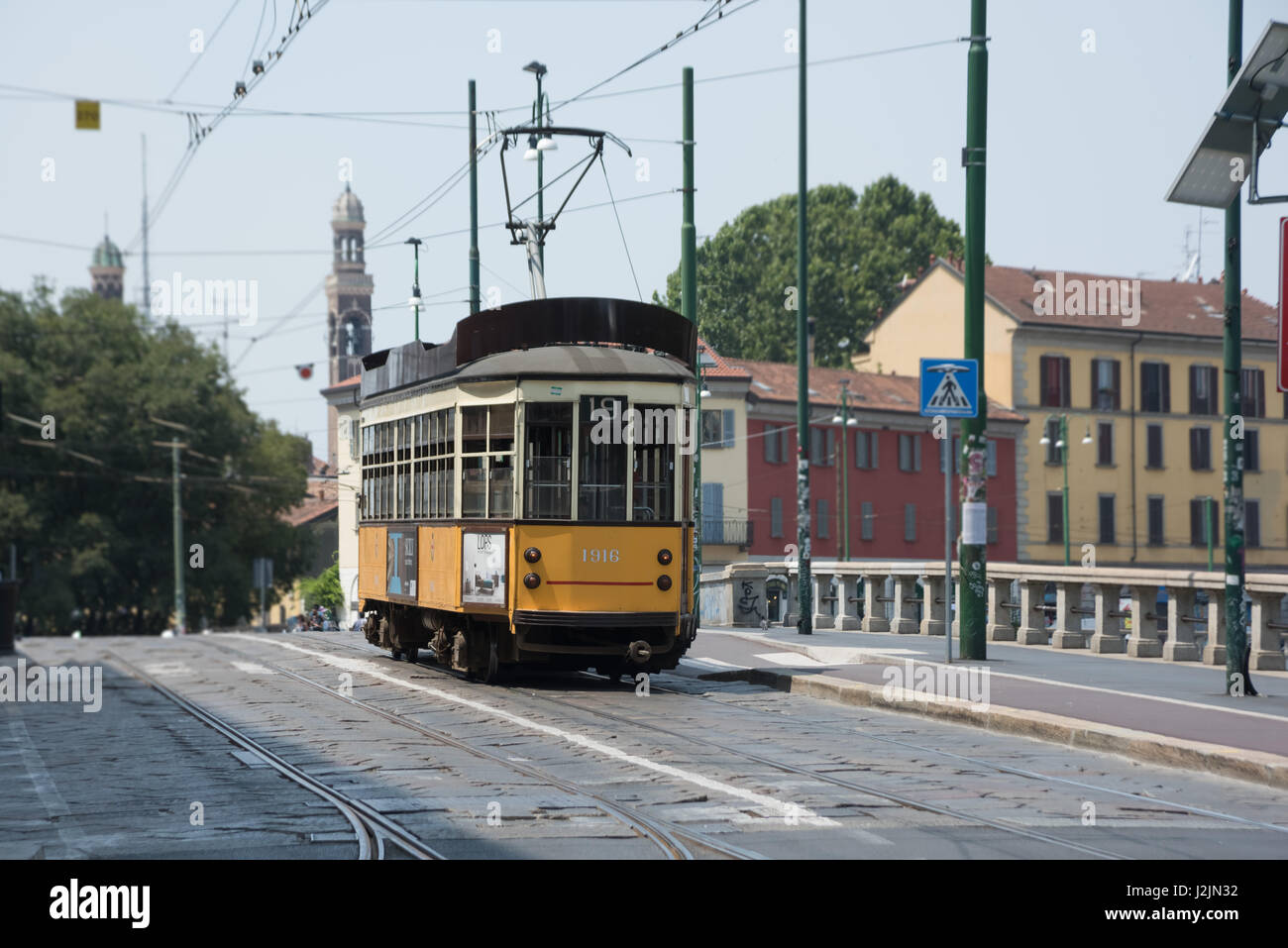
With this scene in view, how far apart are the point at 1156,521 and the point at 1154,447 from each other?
124 inches

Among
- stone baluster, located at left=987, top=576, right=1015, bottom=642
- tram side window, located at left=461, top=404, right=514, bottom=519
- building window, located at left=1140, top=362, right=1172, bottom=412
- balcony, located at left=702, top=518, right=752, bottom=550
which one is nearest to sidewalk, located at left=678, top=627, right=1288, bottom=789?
stone baluster, located at left=987, top=576, right=1015, bottom=642

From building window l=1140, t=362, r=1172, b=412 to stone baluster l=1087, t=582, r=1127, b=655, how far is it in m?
56.4

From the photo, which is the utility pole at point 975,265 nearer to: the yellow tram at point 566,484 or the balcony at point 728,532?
the yellow tram at point 566,484

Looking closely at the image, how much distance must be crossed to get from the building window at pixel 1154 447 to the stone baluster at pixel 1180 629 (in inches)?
2283

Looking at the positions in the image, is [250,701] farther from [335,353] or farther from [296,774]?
[335,353]

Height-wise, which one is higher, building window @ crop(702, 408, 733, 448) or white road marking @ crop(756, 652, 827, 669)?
building window @ crop(702, 408, 733, 448)

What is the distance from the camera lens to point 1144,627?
69.2 feet

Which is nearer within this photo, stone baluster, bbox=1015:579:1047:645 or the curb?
the curb

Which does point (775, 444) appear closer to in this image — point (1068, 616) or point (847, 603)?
point (847, 603)

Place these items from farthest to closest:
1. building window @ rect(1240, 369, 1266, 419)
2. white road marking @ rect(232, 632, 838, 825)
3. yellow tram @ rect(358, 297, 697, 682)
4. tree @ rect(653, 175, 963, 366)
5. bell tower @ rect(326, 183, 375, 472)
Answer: bell tower @ rect(326, 183, 375, 472) < tree @ rect(653, 175, 963, 366) < building window @ rect(1240, 369, 1266, 419) < yellow tram @ rect(358, 297, 697, 682) < white road marking @ rect(232, 632, 838, 825)

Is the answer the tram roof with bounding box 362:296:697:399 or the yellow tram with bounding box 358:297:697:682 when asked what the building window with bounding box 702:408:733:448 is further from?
the yellow tram with bounding box 358:297:697:682

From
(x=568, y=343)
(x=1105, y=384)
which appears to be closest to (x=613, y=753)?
(x=568, y=343)

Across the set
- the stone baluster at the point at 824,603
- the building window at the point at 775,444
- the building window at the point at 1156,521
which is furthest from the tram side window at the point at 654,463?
the building window at the point at 1156,521

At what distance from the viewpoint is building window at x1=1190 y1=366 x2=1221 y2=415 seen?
252 ft
